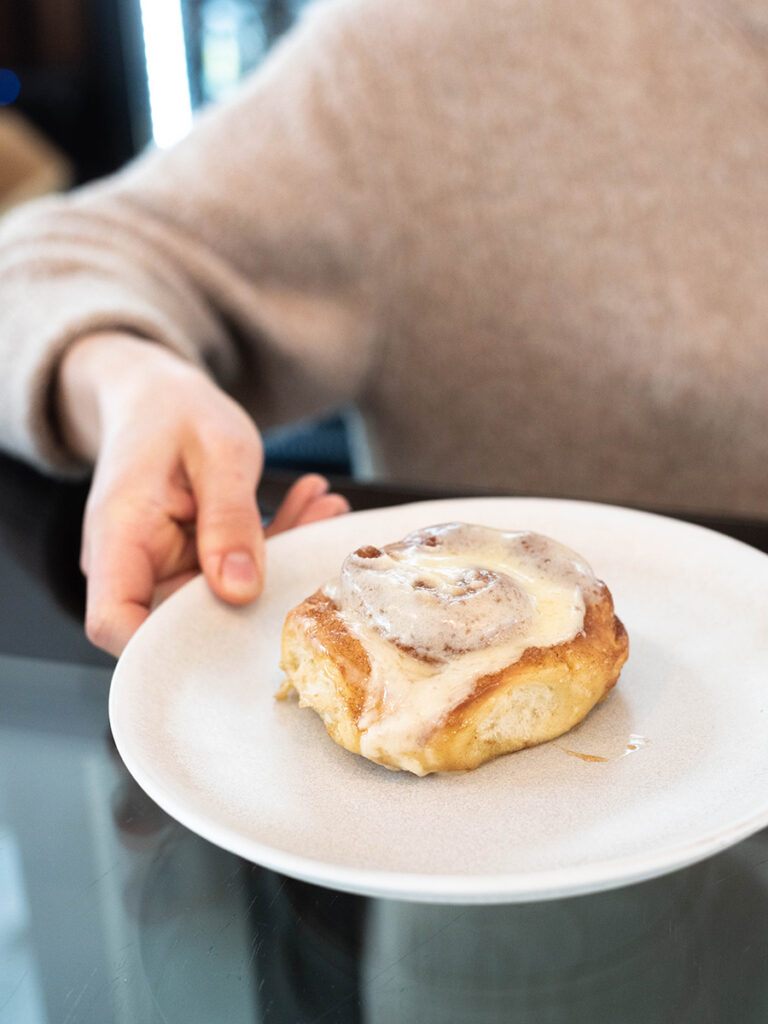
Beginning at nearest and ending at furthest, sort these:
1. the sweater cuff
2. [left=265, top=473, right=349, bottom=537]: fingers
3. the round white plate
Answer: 1. the round white plate
2. [left=265, top=473, right=349, bottom=537]: fingers
3. the sweater cuff

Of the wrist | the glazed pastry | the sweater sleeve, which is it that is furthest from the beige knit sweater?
the glazed pastry

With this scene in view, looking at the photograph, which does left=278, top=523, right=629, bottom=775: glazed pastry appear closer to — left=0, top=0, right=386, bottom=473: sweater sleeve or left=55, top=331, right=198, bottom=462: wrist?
left=55, top=331, right=198, bottom=462: wrist

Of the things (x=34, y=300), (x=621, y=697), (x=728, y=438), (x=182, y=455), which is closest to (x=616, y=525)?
(x=621, y=697)

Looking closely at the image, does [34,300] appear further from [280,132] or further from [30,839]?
[30,839]

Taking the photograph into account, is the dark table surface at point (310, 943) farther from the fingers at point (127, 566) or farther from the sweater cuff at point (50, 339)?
the sweater cuff at point (50, 339)

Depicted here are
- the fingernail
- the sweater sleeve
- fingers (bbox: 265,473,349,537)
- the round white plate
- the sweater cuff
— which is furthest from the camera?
the sweater sleeve

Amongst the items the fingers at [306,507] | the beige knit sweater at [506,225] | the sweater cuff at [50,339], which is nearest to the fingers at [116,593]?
the fingers at [306,507]

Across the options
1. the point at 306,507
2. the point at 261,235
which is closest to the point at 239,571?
A: the point at 306,507
